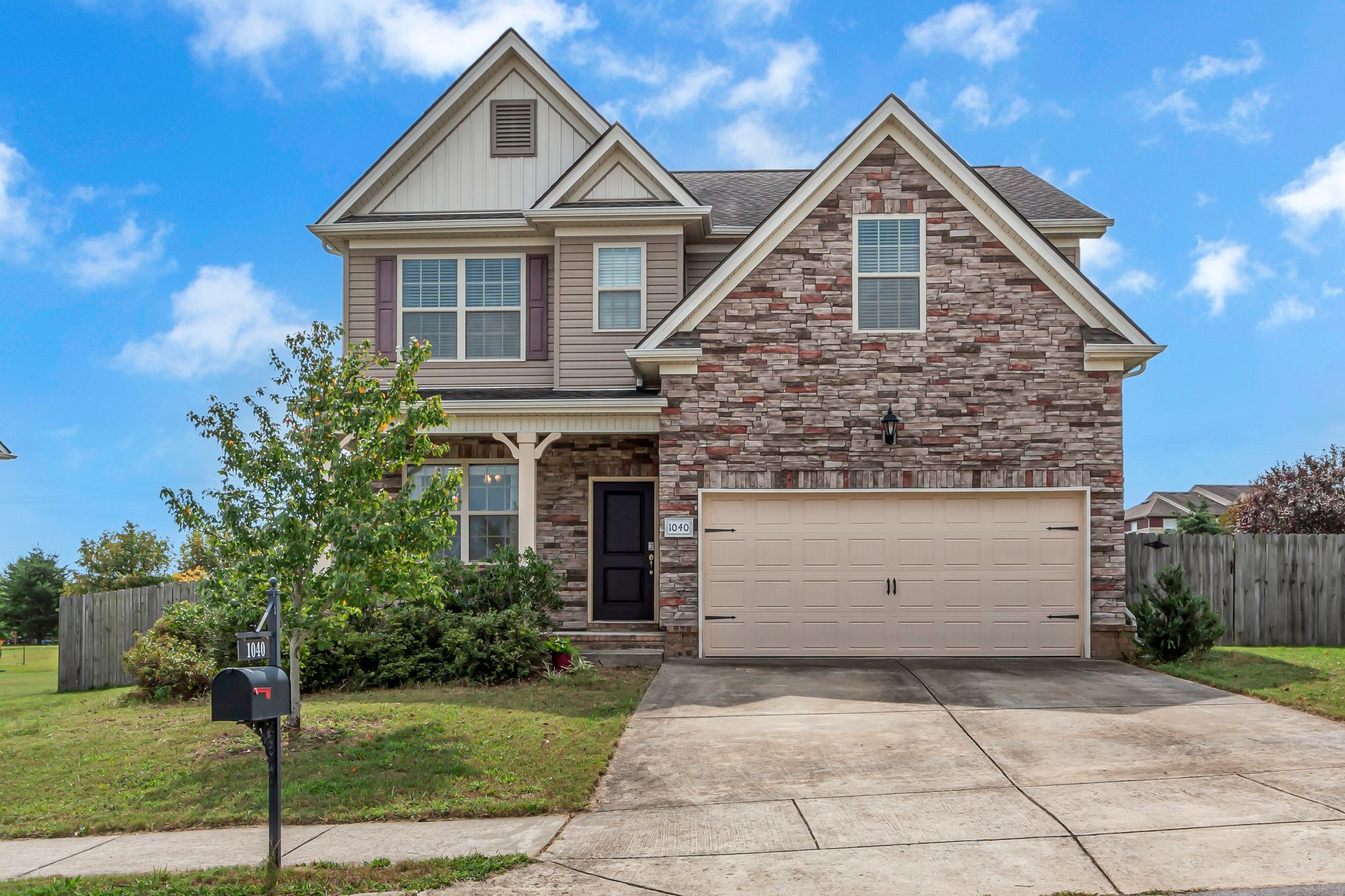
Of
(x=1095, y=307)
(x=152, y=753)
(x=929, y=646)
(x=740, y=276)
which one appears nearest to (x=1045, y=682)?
(x=929, y=646)

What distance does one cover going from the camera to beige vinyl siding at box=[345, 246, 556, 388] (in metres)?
16.7

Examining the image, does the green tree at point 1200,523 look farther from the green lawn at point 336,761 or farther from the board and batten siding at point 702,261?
the green lawn at point 336,761

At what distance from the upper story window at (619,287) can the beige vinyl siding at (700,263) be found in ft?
3.85

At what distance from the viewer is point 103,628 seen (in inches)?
664

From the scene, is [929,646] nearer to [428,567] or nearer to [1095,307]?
[1095,307]

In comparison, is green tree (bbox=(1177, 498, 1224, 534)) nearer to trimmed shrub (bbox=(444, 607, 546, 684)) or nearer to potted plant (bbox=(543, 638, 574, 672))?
potted plant (bbox=(543, 638, 574, 672))

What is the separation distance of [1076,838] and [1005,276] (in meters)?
9.21

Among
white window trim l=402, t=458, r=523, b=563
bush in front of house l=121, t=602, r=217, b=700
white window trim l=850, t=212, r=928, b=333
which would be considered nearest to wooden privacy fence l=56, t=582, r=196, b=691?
bush in front of house l=121, t=602, r=217, b=700

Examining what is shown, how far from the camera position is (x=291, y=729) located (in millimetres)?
9578

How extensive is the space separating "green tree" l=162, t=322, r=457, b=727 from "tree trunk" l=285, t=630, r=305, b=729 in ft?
0.04

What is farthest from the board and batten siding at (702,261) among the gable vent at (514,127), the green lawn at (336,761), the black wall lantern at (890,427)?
the green lawn at (336,761)

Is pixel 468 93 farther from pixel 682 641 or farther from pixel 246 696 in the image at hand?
pixel 246 696

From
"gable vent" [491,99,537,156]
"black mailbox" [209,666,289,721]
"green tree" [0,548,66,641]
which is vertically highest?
"gable vent" [491,99,537,156]

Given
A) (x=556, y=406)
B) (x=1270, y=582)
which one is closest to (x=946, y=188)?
(x=556, y=406)
